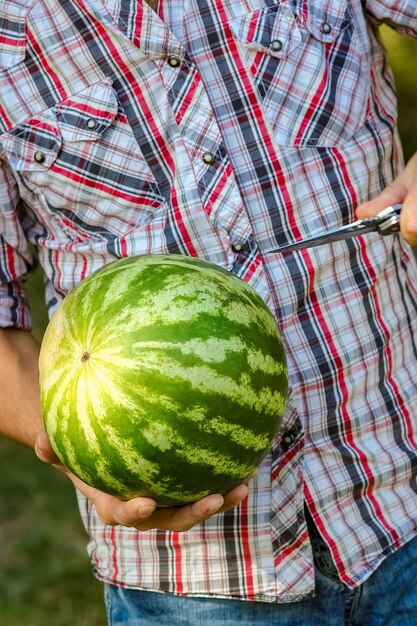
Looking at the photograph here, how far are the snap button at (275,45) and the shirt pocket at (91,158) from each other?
1.35ft

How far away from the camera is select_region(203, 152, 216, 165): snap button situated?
7.44 ft


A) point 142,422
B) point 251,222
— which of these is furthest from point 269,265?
point 142,422

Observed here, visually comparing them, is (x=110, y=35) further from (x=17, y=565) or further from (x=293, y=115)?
(x=17, y=565)

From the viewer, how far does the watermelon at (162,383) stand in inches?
71.4

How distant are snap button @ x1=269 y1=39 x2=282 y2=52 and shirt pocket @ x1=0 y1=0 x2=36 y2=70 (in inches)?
23.7

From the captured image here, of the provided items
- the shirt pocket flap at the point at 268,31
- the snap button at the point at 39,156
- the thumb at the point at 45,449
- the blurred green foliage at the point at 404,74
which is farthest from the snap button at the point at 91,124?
the blurred green foliage at the point at 404,74

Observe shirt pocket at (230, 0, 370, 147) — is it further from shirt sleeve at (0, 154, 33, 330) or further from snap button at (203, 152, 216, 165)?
shirt sleeve at (0, 154, 33, 330)

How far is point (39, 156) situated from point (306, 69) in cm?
72

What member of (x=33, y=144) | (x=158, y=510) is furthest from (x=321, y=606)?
(x=33, y=144)

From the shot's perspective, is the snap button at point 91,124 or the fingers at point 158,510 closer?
the fingers at point 158,510

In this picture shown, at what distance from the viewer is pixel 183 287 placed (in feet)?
6.20

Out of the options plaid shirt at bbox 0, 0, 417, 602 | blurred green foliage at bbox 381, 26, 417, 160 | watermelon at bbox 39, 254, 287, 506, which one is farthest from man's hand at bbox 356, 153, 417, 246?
blurred green foliage at bbox 381, 26, 417, 160

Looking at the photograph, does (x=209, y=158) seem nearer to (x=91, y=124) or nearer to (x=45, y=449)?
(x=91, y=124)

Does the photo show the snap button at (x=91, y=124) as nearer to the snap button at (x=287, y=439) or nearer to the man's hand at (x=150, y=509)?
the man's hand at (x=150, y=509)
